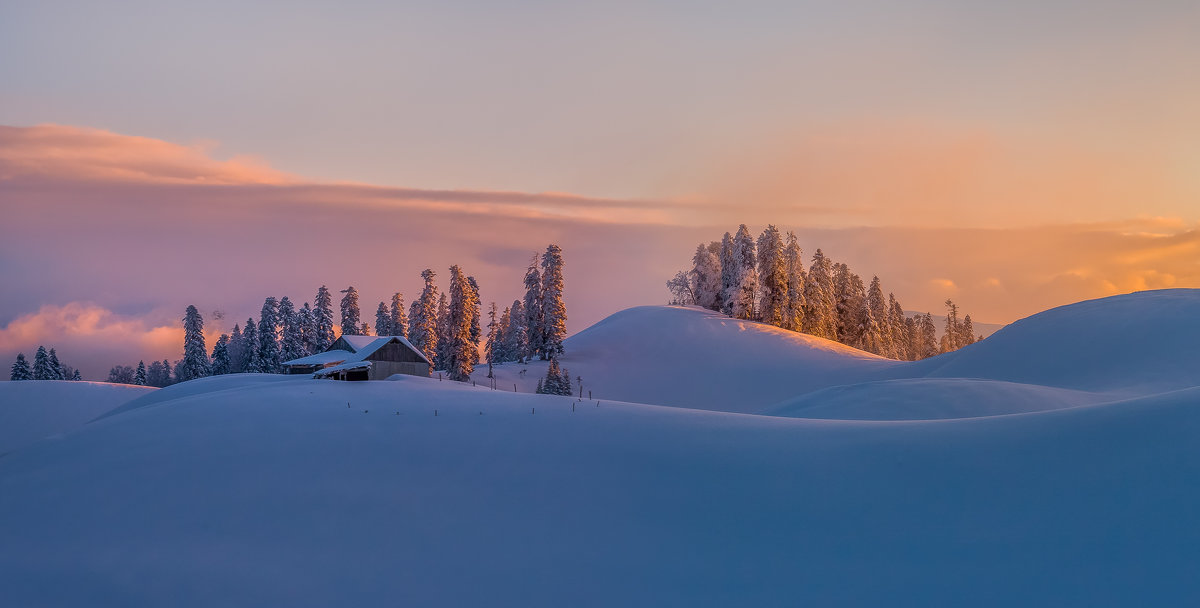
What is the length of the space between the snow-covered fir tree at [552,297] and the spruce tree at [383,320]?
25618mm

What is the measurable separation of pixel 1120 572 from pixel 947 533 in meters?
2.23

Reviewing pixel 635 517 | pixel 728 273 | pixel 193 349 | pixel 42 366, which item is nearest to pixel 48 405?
pixel 193 349

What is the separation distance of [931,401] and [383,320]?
243ft

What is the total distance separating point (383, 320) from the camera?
8838 cm

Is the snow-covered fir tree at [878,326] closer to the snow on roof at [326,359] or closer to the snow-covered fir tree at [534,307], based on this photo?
the snow-covered fir tree at [534,307]

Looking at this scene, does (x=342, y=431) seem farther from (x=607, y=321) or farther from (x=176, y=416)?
(x=607, y=321)

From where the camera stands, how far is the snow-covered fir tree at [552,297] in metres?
72.4

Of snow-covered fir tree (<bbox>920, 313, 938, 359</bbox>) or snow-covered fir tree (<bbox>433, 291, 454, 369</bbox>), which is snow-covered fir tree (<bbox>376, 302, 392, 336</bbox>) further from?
snow-covered fir tree (<bbox>920, 313, 938, 359</bbox>)

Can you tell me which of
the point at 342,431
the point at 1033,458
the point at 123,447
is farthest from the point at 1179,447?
the point at 123,447

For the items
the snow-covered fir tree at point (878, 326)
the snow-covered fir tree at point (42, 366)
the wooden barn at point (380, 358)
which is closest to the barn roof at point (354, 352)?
the wooden barn at point (380, 358)

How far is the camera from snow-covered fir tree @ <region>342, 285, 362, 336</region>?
256 feet

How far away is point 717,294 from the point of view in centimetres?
9362

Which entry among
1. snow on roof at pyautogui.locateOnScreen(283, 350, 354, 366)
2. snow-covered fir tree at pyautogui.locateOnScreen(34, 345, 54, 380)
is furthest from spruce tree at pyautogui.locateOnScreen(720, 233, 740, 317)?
snow-covered fir tree at pyautogui.locateOnScreen(34, 345, 54, 380)

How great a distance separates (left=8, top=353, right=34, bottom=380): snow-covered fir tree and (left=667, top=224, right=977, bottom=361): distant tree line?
8033 cm
